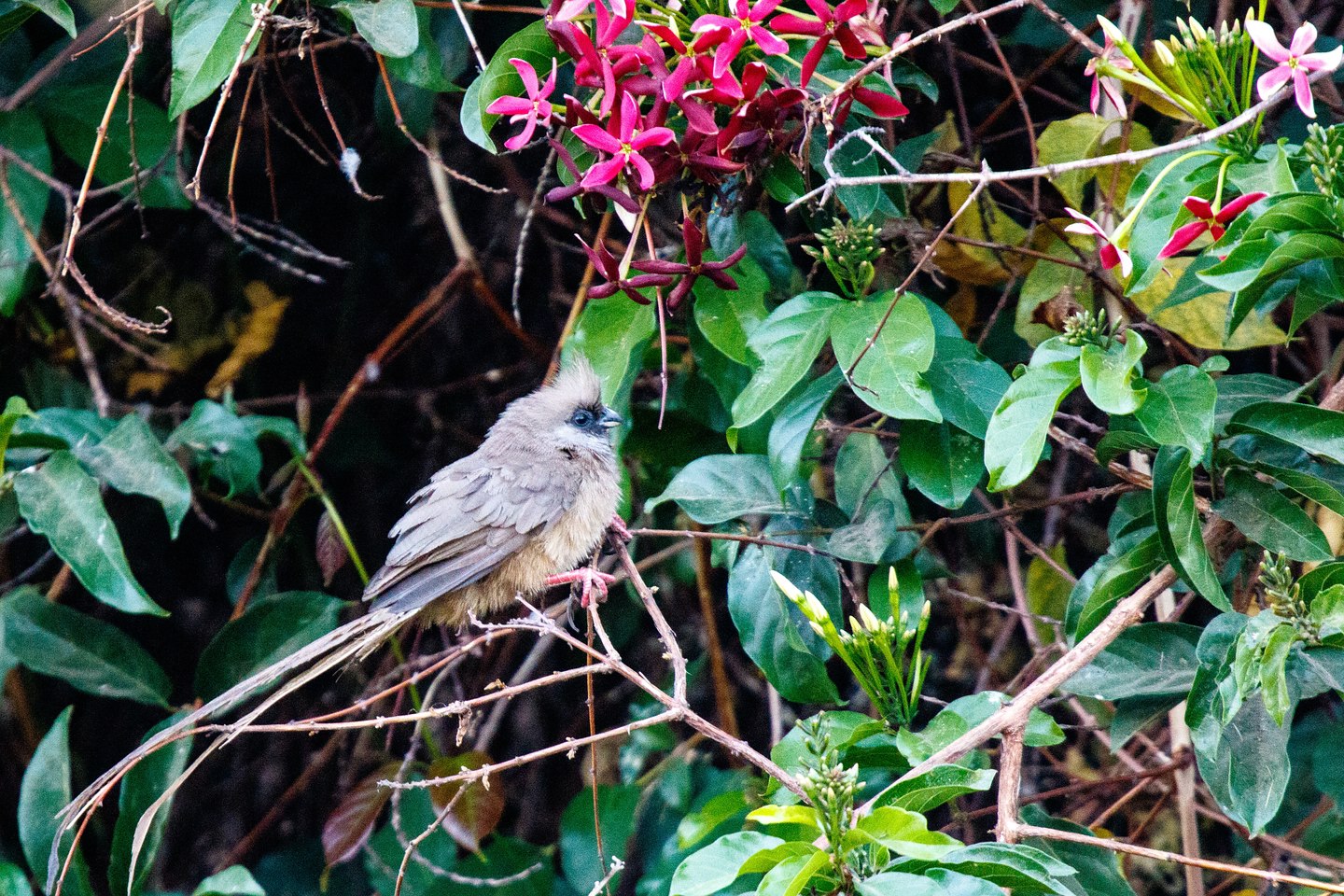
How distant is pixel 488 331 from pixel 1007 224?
2.13 meters

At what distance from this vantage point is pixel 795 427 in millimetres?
2301

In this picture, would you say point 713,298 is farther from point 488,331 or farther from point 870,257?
point 488,331

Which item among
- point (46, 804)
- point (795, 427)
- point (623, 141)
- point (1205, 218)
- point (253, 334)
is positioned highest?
point (623, 141)

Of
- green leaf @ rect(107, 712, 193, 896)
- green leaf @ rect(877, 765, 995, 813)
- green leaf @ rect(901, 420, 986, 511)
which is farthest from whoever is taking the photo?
green leaf @ rect(107, 712, 193, 896)

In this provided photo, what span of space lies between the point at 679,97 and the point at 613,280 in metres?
0.36

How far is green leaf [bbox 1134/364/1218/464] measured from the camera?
1.86 metres

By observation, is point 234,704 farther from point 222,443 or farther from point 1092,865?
point 1092,865

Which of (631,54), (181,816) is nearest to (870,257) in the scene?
(631,54)

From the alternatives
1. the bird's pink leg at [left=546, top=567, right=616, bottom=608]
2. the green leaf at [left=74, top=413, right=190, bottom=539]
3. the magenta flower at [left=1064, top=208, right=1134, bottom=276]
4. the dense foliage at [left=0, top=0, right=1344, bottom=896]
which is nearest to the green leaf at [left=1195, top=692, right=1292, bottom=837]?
the dense foliage at [left=0, top=0, right=1344, bottom=896]

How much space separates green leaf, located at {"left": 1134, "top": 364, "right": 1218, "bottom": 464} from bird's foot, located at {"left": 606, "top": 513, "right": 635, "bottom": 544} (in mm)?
1400

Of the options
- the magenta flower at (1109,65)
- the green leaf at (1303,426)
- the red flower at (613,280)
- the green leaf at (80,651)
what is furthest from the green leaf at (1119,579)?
the green leaf at (80,651)

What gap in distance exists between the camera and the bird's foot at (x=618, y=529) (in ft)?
9.89

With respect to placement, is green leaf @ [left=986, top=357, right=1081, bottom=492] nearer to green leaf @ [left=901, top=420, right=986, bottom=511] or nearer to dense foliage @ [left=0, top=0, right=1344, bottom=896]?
dense foliage @ [left=0, top=0, right=1344, bottom=896]

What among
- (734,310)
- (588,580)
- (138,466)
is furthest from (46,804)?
(734,310)
